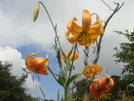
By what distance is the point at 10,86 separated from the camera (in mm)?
14648

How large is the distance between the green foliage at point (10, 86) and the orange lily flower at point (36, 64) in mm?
12382

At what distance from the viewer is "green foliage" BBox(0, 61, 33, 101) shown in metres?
13.3

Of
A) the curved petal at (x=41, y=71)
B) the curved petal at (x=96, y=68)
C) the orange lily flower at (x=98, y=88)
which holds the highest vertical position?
the curved petal at (x=41, y=71)

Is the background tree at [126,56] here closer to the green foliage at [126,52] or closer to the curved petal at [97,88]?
the green foliage at [126,52]

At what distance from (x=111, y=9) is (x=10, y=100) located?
1303 centimetres

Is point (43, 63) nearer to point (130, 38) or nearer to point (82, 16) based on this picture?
point (82, 16)

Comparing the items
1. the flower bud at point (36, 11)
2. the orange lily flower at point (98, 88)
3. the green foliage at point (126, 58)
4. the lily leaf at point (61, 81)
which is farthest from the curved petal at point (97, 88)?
the green foliage at point (126, 58)

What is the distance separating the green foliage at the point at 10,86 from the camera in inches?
522

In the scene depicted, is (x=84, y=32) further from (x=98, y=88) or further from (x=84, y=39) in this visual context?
(x=98, y=88)

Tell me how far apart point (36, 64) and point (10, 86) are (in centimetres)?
1441

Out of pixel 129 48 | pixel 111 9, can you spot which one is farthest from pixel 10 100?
pixel 111 9

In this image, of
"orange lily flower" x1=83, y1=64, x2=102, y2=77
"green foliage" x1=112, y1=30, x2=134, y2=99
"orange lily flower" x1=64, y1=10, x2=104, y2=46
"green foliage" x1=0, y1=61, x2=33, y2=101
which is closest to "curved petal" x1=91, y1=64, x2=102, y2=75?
"orange lily flower" x1=83, y1=64, x2=102, y2=77

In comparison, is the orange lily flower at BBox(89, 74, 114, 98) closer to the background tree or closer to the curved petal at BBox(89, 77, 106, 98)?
the curved petal at BBox(89, 77, 106, 98)

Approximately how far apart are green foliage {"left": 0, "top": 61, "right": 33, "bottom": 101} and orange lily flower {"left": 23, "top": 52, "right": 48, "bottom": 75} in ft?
40.6
